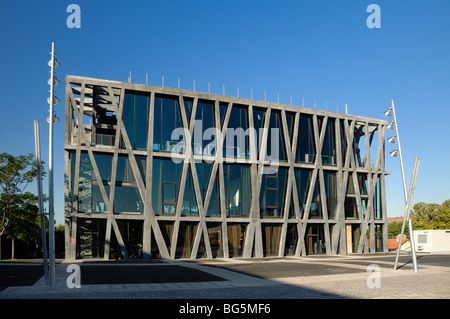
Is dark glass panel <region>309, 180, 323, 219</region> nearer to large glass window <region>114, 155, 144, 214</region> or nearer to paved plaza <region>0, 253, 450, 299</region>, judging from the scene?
large glass window <region>114, 155, 144, 214</region>

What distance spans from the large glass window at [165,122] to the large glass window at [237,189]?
563cm

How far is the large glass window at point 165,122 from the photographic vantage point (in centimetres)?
3306

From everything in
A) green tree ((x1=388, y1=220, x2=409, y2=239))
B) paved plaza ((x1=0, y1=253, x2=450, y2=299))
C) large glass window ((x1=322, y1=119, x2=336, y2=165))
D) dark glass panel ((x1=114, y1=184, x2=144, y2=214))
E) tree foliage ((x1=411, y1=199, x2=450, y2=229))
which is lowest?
green tree ((x1=388, y1=220, x2=409, y2=239))

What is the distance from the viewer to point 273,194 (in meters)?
36.3

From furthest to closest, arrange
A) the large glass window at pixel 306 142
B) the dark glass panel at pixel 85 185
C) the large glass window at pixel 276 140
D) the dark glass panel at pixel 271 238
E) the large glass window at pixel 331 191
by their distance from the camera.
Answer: the large glass window at pixel 331 191 → the large glass window at pixel 306 142 → the large glass window at pixel 276 140 → the dark glass panel at pixel 271 238 → the dark glass panel at pixel 85 185

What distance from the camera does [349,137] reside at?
133 feet

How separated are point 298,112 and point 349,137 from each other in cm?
675

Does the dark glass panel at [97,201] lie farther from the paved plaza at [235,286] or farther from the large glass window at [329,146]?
the large glass window at [329,146]

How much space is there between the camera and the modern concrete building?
30969 millimetres

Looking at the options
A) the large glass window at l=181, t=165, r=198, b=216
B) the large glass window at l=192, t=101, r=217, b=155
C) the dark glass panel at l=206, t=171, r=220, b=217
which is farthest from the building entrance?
the large glass window at l=192, t=101, r=217, b=155

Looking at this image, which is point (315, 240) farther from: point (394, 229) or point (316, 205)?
point (394, 229)

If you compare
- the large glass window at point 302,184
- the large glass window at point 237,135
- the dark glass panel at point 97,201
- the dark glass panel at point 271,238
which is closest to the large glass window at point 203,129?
the large glass window at point 237,135

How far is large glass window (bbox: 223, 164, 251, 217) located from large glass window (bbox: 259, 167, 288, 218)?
4.99 ft

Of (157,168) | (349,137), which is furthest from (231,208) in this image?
(349,137)
